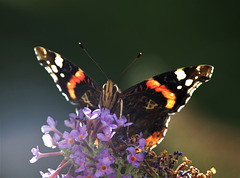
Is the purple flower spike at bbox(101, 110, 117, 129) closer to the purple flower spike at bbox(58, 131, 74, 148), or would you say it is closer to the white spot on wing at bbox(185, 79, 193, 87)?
the purple flower spike at bbox(58, 131, 74, 148)

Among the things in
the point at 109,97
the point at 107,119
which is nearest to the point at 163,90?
the point at 109,97

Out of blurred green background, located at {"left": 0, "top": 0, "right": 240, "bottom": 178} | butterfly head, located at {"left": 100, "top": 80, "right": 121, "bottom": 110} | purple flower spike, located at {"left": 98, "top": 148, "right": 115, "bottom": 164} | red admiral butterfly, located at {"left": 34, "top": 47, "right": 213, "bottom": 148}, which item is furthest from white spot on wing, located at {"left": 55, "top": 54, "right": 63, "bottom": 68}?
blurred green background, located at {"left": 0, "top": 0, "right": 240, "bottom": 178}

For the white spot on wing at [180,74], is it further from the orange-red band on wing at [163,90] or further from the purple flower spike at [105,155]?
the purple flower spike at [105,155]

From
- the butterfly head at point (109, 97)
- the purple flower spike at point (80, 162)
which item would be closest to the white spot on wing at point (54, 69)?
the butterfly head at point (109, 97)

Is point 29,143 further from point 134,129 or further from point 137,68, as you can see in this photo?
point 134,129

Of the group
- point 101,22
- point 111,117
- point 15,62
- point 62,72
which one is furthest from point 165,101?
point 15,62

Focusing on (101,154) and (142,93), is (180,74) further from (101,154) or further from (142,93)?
(101,154)
